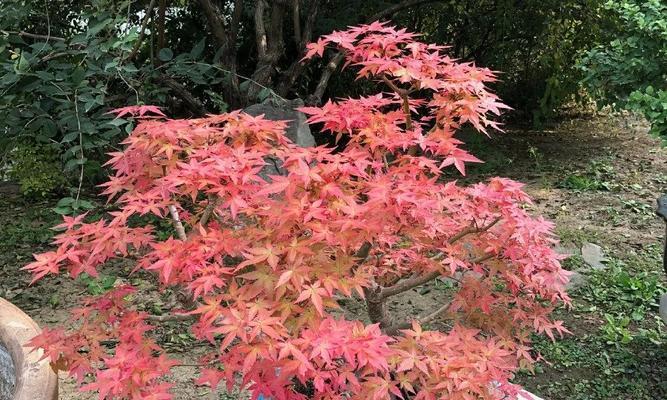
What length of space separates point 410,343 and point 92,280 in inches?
90.2

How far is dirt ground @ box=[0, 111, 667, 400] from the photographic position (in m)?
2.65

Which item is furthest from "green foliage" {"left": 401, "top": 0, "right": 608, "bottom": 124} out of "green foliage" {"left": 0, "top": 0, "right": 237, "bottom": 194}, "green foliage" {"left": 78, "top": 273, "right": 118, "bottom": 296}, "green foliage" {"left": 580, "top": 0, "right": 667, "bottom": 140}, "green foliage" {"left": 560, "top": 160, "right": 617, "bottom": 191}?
"green foliage" {"left": 78, "top": 273, "right": 118, "bottom": 296}

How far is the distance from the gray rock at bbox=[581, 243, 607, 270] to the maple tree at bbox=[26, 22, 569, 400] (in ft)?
5.32

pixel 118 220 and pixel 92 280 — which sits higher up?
pixel 118 220

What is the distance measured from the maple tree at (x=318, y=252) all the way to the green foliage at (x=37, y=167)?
2.20 metres

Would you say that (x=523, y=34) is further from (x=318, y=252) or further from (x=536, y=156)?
(x=318, y=252)

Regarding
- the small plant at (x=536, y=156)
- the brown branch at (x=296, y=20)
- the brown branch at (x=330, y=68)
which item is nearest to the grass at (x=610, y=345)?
the small plant at (x=536, y=156)

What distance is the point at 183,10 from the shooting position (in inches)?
197

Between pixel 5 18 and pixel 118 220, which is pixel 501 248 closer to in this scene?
pixel 118 220

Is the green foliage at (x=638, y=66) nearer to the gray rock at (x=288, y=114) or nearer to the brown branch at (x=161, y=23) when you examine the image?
the gray rock at (x=288, y=114)

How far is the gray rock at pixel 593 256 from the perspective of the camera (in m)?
3.49

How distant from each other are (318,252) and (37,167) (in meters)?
3.05

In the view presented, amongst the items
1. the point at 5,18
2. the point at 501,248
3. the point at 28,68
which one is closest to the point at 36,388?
the point at 501,248

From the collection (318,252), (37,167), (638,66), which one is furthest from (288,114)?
(318,252)
